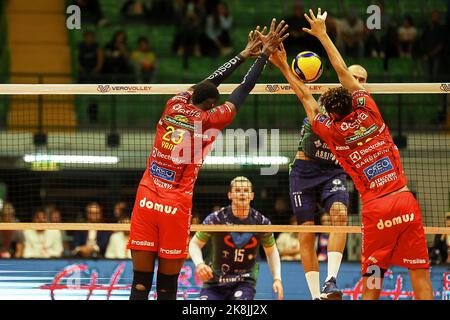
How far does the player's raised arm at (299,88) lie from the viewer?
1016cm

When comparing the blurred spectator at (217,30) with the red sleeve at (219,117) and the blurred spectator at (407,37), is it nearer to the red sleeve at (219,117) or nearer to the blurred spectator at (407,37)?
the blurred spectator at (407,37)

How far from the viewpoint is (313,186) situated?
11.5m

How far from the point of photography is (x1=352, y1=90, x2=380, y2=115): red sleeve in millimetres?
9820

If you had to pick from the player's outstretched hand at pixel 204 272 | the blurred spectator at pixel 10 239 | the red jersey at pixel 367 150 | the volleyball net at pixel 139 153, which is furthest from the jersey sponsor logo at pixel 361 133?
the blurred spectator at pixel 10 239

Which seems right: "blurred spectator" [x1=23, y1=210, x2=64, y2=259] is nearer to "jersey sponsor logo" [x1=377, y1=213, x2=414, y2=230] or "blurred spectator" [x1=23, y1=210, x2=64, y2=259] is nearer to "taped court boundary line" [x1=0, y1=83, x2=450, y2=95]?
"taped court boundary line" [x1=0, y1=83, x2=450, y2=95]

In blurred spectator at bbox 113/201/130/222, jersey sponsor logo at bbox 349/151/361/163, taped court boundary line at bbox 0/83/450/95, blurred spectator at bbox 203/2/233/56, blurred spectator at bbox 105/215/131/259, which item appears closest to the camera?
jersey sponsor logo at bbox 349/151/361/163

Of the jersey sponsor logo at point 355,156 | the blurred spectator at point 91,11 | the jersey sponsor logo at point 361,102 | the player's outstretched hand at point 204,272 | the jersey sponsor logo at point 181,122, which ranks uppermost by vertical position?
the blurred spectator at point 91,11

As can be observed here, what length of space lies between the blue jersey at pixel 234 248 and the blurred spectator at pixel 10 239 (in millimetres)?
4667

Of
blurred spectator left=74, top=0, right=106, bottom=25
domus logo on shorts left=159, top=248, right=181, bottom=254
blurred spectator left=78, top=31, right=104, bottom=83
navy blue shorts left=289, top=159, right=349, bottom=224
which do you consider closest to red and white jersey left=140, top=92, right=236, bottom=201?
domus logo on shorts left=159, top=248, right=181, bottom=254

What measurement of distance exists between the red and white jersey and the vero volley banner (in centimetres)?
406

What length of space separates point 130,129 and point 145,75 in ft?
8.36

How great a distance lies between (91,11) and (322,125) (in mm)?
13600
